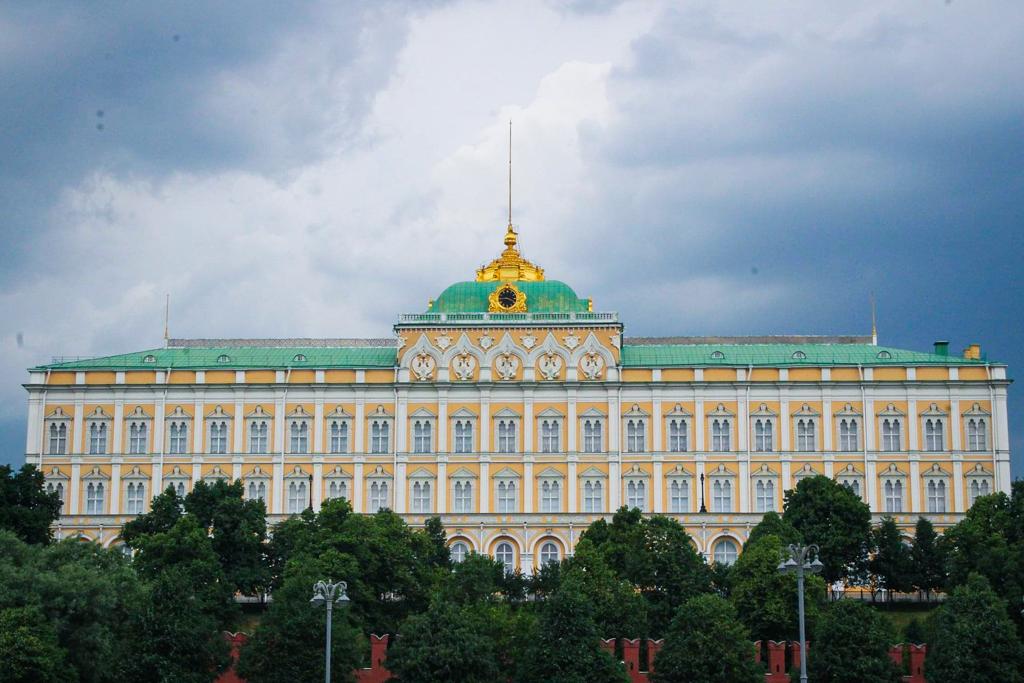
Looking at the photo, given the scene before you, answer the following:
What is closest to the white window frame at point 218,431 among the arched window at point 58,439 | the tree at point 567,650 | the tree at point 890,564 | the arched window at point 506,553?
the arched window at point 58,439

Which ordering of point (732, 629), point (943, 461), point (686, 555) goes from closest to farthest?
point (732, 629), point (686, 555), point (943, 461)

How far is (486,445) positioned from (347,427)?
439 inches

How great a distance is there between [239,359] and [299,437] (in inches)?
346

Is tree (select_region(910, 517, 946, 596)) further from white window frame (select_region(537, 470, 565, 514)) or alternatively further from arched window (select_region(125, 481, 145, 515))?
arched window (select_region(125, 481, 145, 515))

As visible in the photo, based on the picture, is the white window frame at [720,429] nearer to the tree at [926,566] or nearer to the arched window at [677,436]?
the arched window at [677,436]

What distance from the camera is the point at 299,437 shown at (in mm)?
147250

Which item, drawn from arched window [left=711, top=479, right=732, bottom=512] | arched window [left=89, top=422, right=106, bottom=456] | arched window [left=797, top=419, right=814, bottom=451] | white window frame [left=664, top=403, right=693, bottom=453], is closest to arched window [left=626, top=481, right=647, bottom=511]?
white window frame [left=664, top=403, right=693, bottom=453]

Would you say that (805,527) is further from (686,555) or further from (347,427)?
(347,427)

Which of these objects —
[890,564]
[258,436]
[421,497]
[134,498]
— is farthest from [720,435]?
[134,498]

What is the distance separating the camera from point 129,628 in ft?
338

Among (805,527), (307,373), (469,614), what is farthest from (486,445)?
(469,614)

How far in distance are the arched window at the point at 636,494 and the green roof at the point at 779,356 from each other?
9.43 meters

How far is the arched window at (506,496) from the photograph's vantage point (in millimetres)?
144625

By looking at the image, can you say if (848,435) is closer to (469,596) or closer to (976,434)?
(976,434)
